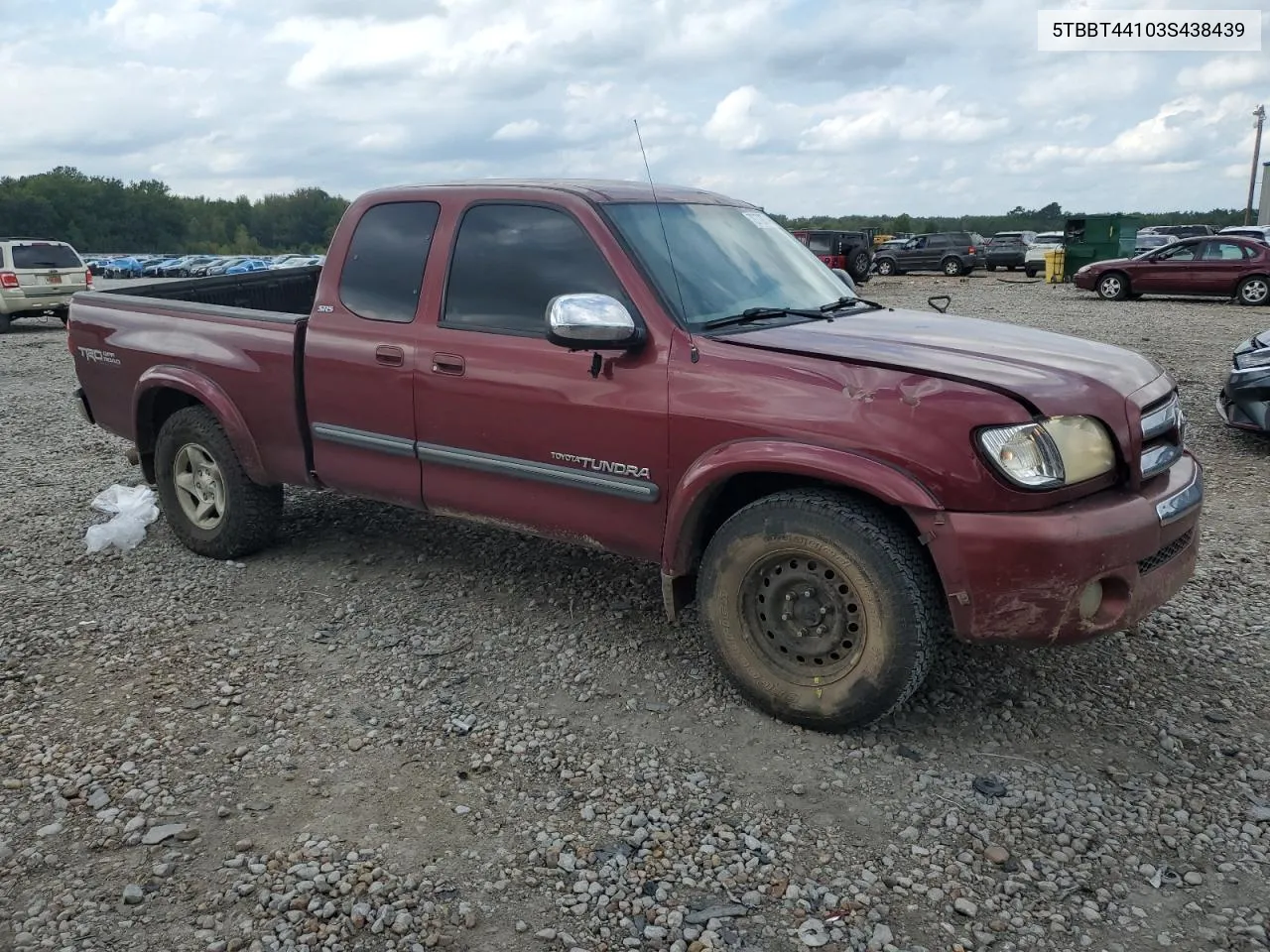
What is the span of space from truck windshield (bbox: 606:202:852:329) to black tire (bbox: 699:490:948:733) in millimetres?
875

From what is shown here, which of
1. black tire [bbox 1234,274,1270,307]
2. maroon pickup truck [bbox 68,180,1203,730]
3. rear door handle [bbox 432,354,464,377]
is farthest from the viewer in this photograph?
black tire [bbox 1234,274,1270,307]

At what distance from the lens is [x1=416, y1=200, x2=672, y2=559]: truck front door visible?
149 inches

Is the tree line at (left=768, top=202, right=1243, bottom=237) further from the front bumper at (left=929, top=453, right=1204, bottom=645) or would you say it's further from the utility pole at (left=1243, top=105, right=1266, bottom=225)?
the front bumper at (left=929, top=453, right=1204, bottom=645)

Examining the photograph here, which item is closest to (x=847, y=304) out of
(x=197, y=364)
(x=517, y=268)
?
(x=517, y=268)

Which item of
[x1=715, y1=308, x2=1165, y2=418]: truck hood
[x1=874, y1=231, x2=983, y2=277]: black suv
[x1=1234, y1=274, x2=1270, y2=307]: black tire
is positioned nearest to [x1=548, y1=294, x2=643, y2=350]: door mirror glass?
[x1=715, y1=308, x2=1165, y2=418]: truck hood

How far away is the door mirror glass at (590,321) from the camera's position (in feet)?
11.9

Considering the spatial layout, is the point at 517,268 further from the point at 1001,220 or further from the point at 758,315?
the point at 1001,220

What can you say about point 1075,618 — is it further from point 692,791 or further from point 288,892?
point 288,892

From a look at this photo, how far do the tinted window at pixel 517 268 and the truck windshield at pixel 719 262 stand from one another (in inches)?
7.6

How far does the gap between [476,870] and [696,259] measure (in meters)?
2.42

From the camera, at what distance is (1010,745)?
3.49 meters

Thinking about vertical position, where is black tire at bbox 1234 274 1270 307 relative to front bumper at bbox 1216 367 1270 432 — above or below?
above

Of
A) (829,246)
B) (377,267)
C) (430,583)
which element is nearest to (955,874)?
(430,583)

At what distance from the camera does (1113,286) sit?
2211cm
